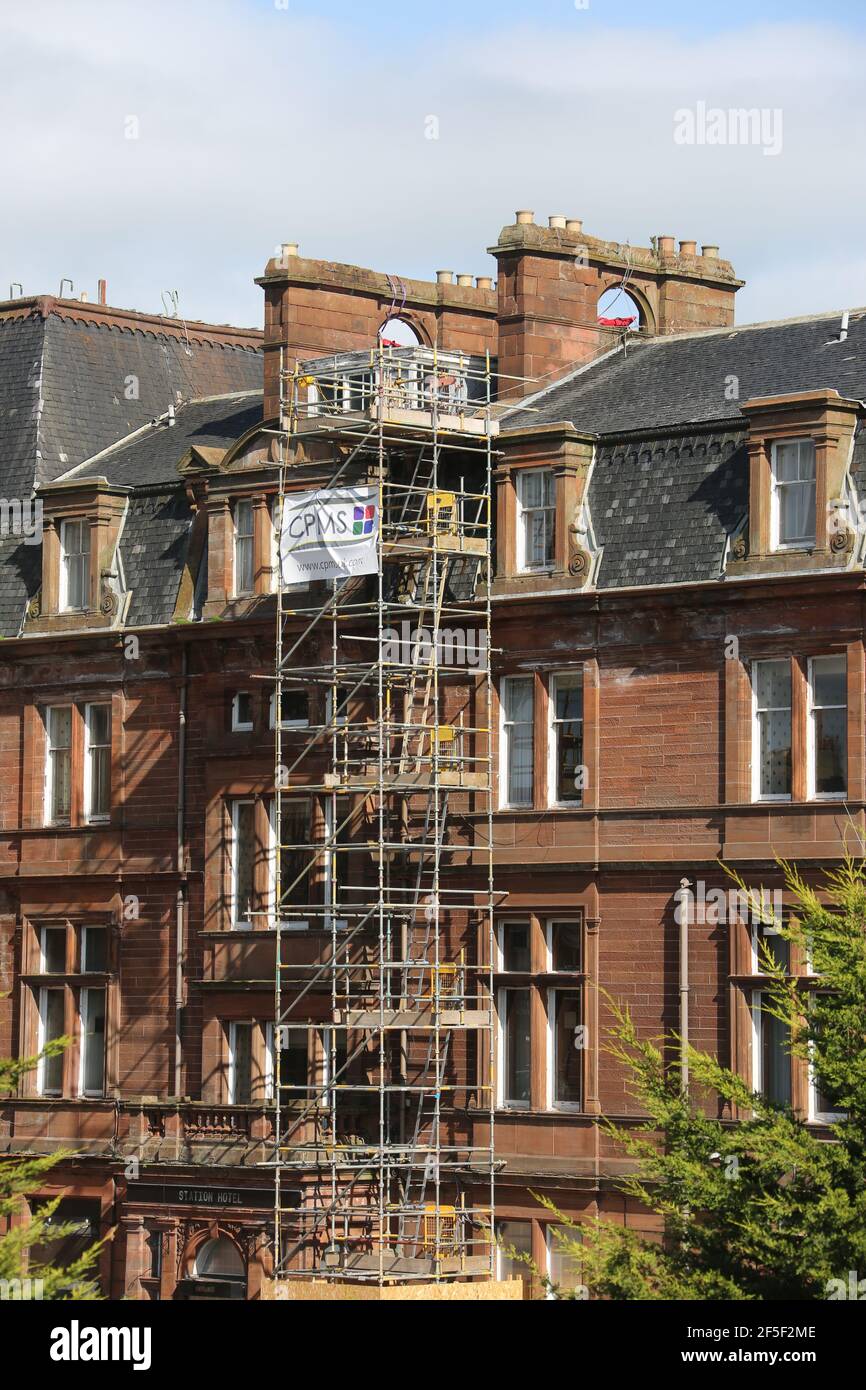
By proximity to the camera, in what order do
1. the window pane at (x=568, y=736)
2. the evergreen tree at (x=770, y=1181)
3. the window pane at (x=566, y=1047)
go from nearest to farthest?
the evergreen tree at (x=770, y=1181)
the window pane at (x=566, y=1047)
the window pane at (x=568, y=736)

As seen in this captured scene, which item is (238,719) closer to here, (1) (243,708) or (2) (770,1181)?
(1) (243,708)

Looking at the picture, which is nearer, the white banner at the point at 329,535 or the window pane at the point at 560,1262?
the window pane at the point at 560,1262

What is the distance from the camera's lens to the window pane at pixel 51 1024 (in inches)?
2630

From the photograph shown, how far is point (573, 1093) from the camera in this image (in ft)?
193

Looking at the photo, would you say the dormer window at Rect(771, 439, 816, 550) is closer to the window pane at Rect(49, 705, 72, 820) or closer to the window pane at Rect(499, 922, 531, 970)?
the window pane at Rect(499, 922, 531, 970)

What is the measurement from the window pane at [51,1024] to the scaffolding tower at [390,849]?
6.01 m

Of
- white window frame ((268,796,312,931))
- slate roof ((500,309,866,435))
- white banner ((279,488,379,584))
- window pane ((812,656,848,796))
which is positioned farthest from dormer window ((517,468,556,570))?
white window frame ((268,796,312,931))

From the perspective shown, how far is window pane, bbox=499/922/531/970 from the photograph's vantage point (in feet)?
197

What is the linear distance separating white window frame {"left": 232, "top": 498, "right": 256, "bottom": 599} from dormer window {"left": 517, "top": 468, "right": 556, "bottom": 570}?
6.31 metres

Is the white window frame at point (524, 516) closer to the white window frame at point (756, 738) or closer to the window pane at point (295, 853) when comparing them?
the white window frame at point (756, 738)

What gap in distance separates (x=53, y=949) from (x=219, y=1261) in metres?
8.19

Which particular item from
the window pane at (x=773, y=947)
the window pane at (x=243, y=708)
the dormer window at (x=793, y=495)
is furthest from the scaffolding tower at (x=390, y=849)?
the dormer window at (x=793, y=495)
